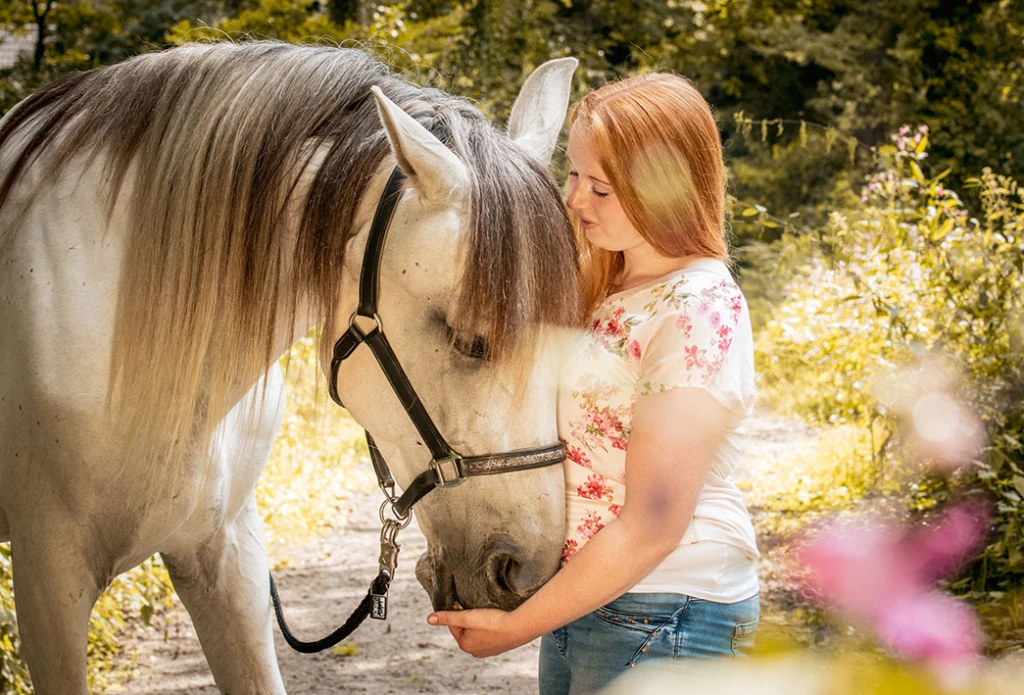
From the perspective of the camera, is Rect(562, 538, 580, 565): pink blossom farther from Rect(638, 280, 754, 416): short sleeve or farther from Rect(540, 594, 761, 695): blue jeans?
Rect(638, 280, 754, 416): short sleeve

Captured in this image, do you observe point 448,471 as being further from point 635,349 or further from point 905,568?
point 905,568

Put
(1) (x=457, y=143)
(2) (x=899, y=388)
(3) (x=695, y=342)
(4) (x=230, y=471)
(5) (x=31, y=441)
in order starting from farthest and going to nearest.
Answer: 1. (2) (x=899, y=388)
2. (4) (x=230, y=471)
3. (5) (x=31, y=441)
4. (1) (x=457, y=143)
5. (3) (x=695, y=342)

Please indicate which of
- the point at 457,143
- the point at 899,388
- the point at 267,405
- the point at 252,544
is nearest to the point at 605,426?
the point at 457,143

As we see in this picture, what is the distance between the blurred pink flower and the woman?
20cm

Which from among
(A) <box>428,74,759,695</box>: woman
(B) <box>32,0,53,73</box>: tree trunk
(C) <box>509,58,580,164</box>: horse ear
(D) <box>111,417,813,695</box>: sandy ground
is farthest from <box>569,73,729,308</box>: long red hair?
(B) <box>32,0,53,73</box>: tree trunk

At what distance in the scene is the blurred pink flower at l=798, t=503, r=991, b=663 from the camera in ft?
4.73

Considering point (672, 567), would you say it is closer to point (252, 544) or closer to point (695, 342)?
point (695, 342)

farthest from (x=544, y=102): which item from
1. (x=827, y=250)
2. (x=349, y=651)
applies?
(x=827, y=250)

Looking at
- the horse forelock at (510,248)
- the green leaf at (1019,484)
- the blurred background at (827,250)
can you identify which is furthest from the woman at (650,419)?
the green leaf at (1019,484)

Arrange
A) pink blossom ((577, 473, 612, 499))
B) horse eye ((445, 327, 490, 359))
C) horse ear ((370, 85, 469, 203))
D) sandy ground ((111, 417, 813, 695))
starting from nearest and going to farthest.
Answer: horse ear ((370, 85, 469, 203))
horse eye ((445, 327, 490, 359))
pink blossom ((577, 473, 612, 499))
sandy ground ((111, 417, 813, 695))

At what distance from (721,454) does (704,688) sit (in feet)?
3.72

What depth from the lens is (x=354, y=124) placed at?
162 centimetres

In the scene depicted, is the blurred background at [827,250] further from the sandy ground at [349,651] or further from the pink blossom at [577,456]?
the pink blossom at [577,456]

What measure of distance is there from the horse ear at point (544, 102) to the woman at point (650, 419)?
21 centimetres
